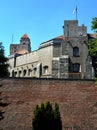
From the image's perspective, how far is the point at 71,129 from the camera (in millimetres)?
27469

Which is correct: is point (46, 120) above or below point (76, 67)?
below

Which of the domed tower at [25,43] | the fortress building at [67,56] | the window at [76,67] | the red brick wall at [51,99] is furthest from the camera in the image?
the domed tower at [25,43]

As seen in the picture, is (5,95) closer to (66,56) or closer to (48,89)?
(48,89)

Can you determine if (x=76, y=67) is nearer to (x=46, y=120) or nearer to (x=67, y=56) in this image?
(x=67, y=56)

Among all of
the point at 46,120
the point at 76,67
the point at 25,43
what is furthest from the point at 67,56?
the point at 25,43

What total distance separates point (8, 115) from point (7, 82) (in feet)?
8.85

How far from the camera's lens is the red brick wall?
27.4 meters

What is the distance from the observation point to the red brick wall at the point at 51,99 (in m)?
27.4

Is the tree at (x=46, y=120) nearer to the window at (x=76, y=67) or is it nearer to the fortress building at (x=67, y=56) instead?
the fortress building at (x=67, y=56)

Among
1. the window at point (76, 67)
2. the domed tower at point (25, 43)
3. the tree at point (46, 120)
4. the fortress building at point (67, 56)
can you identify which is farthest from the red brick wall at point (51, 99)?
the domed tower at point (25, 43)

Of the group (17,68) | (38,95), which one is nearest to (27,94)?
(38,95)

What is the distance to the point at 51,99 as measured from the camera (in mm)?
28078

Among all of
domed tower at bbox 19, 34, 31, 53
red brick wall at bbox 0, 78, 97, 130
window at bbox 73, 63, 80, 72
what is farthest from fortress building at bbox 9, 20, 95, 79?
domed tower at bbox 19, 34, 31, 53

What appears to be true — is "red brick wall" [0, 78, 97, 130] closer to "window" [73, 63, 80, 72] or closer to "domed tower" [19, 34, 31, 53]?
"window" [73, 63, 80, 72]
